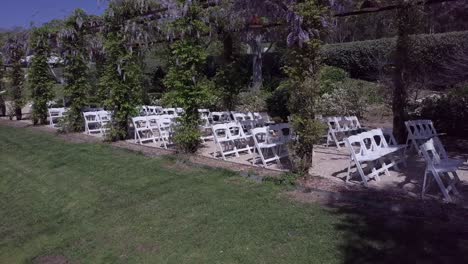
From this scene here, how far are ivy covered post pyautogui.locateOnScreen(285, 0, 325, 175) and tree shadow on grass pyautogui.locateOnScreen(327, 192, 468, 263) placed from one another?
55.3 inches

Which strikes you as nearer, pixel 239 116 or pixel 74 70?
pixel 239 116

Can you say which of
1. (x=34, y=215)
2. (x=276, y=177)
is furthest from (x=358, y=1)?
(x=34, y=215)

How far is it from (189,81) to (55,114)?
28.9 ft

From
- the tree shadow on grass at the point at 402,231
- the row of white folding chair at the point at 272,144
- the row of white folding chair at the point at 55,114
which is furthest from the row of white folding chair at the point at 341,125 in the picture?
the row of white folding chair at the point at 55,114

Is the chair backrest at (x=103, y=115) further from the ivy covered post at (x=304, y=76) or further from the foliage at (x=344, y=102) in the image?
the ivy covered post at (x=304, y=76)

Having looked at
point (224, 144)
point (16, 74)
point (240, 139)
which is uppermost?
point (16, 74)

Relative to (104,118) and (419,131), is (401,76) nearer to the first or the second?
(419,131)

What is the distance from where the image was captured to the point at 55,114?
53.2ft

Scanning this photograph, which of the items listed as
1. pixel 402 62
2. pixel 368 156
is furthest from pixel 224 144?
pixel 368 156

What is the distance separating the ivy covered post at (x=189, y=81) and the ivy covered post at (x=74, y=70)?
5.43m

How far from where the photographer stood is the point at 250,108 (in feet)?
49.0

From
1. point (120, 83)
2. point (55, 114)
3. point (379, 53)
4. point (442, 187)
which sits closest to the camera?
point (442, 187)

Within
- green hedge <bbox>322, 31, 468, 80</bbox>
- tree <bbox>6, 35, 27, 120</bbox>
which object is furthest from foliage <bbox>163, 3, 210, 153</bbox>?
tree <bbox>6, 35, 27, 120</bbox>

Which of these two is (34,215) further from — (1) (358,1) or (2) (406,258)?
(1) (358,1)
